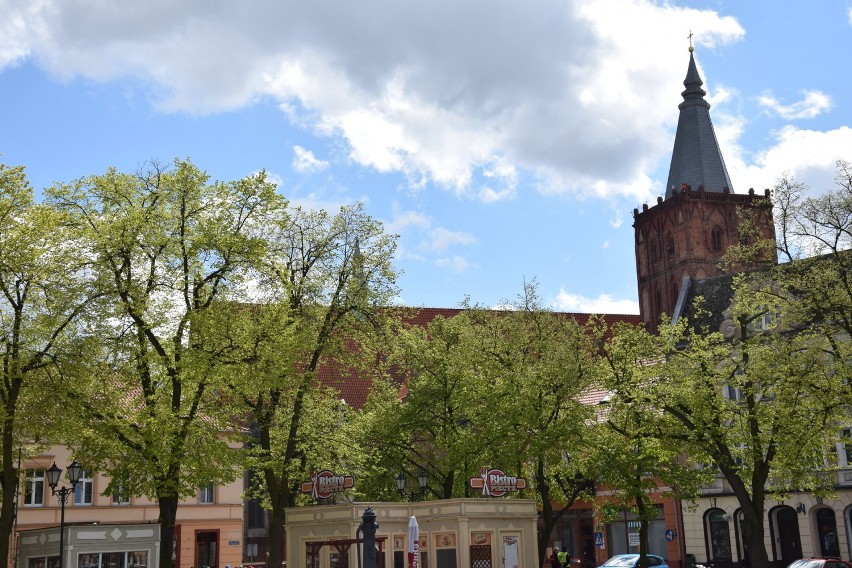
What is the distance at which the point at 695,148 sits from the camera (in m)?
107

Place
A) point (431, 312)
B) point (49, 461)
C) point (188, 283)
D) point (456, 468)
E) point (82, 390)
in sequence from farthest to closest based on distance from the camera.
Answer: point (431, 312) → point (49, 461) → point (456, 468) → point (188, 283) → point (82, 390)

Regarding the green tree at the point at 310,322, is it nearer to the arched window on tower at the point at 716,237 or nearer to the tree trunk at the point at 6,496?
the tree trunk at the point at 6,496

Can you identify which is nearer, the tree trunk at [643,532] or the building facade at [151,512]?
the tree trunk at [643,532]

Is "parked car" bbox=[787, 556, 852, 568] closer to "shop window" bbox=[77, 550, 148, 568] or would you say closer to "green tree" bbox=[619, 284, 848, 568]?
"green tree" bbox=[619, 284, 848, 568]

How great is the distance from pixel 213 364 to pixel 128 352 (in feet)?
9.10

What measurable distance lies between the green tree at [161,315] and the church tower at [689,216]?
2939 inches

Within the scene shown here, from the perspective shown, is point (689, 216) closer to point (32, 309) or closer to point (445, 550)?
point (445, 550)

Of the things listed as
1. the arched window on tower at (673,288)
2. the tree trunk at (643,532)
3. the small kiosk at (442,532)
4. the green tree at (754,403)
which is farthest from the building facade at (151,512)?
the arched window on tower at (673,288)

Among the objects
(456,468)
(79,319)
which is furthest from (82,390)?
(456,468)

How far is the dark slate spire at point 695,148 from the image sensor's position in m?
106

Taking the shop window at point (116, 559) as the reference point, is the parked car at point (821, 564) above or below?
below

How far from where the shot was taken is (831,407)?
107 ft

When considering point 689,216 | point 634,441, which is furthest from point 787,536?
point 689,216

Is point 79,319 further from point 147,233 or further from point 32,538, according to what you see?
point 32,538
